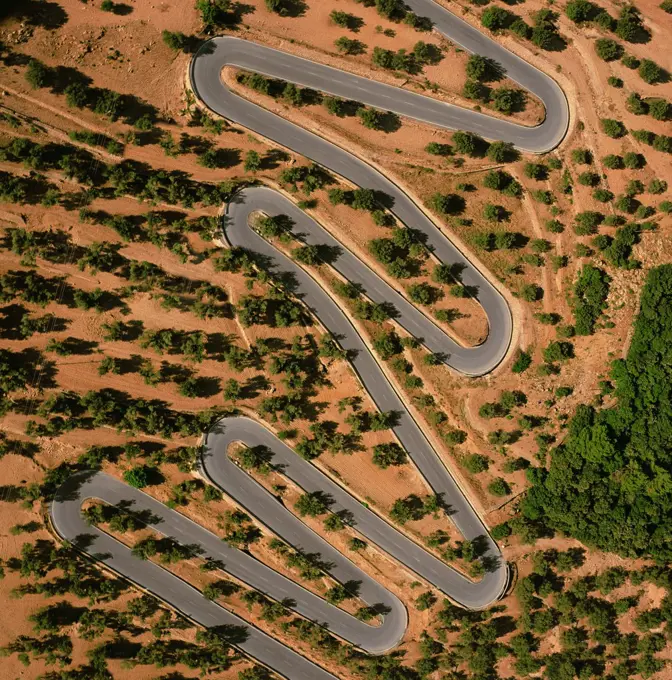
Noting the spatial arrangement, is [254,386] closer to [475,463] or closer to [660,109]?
[475,463]

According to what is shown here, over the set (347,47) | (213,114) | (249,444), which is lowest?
(249,444)

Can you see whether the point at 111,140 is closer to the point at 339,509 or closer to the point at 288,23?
the point at 288,23

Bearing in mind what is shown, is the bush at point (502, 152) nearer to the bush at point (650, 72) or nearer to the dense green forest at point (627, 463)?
the bush at point (650, 72)

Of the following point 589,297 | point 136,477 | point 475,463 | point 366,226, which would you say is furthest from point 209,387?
point 589,297

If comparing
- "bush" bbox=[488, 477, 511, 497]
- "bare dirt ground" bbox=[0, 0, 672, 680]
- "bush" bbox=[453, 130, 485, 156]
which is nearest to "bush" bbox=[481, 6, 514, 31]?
"bare dirt ground" bbox=[0, 0, 672, 680]

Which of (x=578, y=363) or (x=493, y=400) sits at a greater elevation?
(x=578, y=363)

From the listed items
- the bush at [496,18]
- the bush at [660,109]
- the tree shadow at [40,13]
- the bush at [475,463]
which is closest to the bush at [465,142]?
the bush at [496,18]

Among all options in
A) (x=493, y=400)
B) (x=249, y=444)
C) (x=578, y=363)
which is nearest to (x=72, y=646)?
(x=249, y=444)
